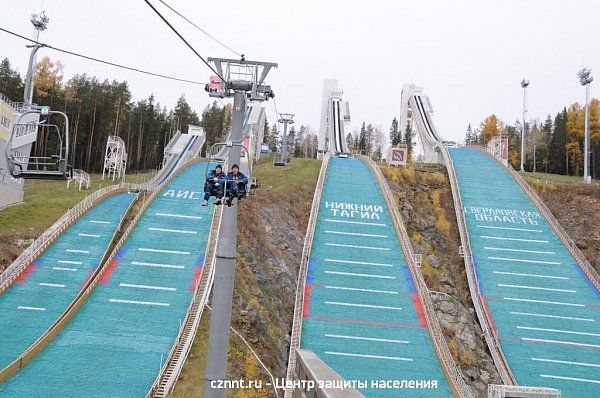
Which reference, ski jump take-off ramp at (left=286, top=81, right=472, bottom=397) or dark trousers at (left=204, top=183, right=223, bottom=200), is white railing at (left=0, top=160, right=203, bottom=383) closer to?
ski jump take-off ramp at (left=286, top=81, right=472, bottom=397)

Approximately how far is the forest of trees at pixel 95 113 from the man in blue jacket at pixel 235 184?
162 ft

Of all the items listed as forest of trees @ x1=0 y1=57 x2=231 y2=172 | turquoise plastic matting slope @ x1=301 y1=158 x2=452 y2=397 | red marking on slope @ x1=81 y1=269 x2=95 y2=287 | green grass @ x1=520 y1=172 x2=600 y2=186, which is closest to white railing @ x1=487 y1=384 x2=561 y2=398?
turquoise plastic matting slope @ x1=301 y1=158 x2=452 y2=397

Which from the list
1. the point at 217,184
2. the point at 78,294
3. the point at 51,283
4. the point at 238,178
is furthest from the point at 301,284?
the point at 217,184

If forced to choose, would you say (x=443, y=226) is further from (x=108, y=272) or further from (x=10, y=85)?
(x=10, y=85)

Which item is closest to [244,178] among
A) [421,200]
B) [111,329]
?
[111,329]

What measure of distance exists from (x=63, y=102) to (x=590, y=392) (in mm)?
60613

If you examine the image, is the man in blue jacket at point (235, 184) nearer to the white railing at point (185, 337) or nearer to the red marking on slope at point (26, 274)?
the white railing at point (185, 337)

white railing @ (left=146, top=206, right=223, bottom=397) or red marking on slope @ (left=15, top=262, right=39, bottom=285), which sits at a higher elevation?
red marking on slope @ (left=15, top=262, right=39, bottom=285)

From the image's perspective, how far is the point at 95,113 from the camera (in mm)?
59656

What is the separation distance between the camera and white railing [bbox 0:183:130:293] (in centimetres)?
1814

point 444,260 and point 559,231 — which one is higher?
point 559,231

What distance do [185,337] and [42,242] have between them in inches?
374

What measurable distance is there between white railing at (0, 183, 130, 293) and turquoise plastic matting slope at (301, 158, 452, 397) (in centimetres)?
1173

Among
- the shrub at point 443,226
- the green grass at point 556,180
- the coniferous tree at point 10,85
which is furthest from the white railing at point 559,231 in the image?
the coniferous tree at point 10,85
